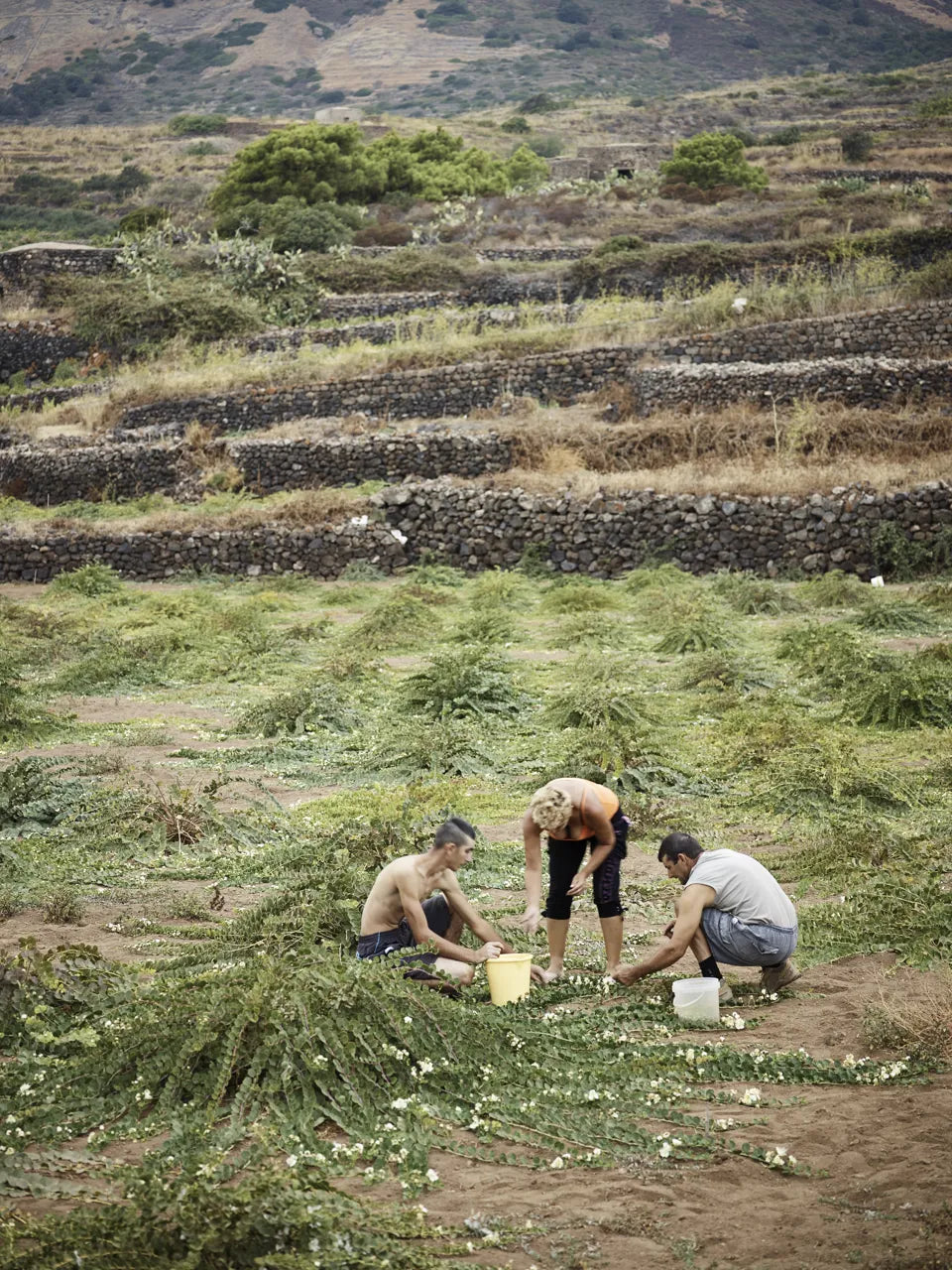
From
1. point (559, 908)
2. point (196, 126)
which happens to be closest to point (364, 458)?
point (559, 908)

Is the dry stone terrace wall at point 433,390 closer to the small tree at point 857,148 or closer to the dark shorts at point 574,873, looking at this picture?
the dark shorts at point 574,873

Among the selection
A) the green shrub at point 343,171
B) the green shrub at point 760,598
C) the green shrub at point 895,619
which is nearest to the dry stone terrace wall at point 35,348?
the green shrub at point 343,171

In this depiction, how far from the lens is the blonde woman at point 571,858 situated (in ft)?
21.2

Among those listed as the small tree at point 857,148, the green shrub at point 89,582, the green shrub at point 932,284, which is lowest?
the green shrub at point 89,582

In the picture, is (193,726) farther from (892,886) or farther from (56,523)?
(56,523)

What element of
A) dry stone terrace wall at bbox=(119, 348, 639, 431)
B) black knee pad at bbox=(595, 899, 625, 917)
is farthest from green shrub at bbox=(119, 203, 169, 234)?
black knee pad at bbox=(595, 899, 625, 917)

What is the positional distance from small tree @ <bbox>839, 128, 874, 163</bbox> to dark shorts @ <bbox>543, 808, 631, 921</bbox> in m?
47.1

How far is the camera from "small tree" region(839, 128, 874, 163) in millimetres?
48844

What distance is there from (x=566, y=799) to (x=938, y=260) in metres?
26.0

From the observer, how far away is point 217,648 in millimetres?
15938

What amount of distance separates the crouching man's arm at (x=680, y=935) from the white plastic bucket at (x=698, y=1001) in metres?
0.19

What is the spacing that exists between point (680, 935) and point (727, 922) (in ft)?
0.78

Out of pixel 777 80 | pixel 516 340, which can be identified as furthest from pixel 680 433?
pixel 777 80

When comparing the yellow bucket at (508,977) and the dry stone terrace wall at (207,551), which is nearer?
the yellow bucket at (508,977)
